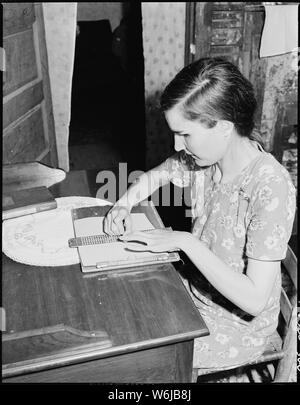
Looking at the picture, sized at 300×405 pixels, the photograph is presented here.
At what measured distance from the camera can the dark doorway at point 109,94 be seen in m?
4.91

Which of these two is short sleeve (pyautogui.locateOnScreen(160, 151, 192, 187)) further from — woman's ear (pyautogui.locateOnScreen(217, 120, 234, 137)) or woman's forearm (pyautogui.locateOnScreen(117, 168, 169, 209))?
woman's ear (pyautogui.locateOnScreen(217, 120, 234, 137))

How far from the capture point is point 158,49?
333 cm

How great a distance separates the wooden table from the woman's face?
1.34 feet

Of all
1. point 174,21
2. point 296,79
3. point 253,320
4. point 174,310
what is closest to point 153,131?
point 174,21

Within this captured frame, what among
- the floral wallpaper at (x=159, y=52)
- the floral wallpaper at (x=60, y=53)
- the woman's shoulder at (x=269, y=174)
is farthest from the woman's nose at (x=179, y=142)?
the floral wallpaper at (x=159, y=52)

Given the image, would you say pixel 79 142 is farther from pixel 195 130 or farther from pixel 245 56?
pixel 195 130

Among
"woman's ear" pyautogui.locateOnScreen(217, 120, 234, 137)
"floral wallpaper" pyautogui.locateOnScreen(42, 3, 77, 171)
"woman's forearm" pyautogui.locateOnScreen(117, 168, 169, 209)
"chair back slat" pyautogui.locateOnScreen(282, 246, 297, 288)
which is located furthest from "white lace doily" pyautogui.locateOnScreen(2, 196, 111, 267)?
"floral wallpaper" pyautogui.locateOnScreen(42, 3, 77, 171)

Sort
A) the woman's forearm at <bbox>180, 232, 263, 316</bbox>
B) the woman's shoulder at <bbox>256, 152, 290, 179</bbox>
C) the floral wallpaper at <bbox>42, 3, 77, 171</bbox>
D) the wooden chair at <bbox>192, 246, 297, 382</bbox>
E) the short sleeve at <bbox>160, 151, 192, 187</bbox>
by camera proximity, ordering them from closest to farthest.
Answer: the woman's forearm at <bbox>180, 232, 263, 316</bbox> → the woman's shoulder at <bbox>256, 152, 290, 179</bbox> → the wooden chair at <bbox>192, 246, 297, 382</bbox> → the short sleeve at <bbox>160, 151, 192, 187</bbox> → the floral wallpaper at <bbox>42, 3, 77, 171</bbox>

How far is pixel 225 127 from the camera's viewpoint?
1241 millimetres

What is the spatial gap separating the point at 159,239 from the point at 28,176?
0.89m

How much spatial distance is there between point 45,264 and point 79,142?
14.8ft

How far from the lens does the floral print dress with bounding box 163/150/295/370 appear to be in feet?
3.78

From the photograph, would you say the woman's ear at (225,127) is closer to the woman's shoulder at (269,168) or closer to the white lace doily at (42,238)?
the woman's shoulder at (269,168)

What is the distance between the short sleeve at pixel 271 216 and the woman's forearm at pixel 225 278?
10cm
